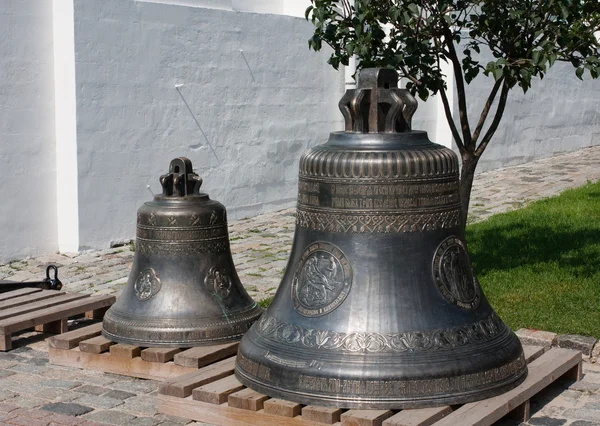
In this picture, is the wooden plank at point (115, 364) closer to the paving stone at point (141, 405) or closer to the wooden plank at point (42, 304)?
the paving stone at point (141, 405)

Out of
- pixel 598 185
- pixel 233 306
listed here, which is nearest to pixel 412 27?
pixel 233 306

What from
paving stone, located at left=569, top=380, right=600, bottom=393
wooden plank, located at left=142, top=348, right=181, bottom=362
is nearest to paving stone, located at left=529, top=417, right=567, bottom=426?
paving stone, located at left=569, top=380, right=600, bottom=393

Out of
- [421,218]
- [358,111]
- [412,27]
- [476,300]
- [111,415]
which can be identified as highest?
[412,27]

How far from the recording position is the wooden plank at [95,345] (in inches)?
222

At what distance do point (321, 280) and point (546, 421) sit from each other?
1.25m

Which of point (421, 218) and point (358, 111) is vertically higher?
point (358, 111)

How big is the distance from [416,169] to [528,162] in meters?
11.9

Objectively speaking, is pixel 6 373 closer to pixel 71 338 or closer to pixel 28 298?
pixel 71 338

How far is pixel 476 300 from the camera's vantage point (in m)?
4.78

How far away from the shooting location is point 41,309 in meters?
6.51

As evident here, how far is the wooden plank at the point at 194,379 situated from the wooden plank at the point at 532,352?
1.48m

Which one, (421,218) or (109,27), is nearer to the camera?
(421,218)

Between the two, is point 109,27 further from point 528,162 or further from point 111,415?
point 528,162

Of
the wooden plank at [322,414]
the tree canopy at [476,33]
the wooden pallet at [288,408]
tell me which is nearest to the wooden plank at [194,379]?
the wooden pallet at [288,408]
